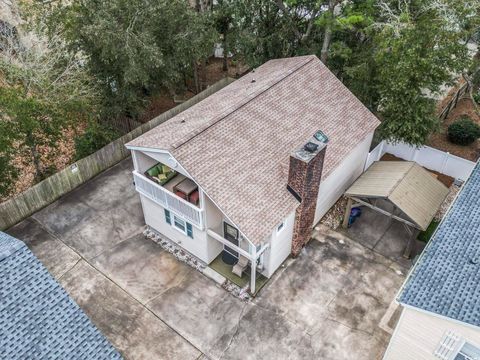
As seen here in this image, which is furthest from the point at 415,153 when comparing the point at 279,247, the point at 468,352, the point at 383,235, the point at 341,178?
the point at 468,352

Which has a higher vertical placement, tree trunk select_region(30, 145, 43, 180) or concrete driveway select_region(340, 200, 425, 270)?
tree trunk select_region(30, 145, 43, 180)

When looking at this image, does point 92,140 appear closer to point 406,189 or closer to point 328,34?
point 328,34

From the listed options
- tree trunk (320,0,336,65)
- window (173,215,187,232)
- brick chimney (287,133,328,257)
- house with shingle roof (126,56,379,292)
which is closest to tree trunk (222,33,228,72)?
tree trunk (320,0,336,65)

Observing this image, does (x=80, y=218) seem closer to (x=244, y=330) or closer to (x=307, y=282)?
(x=244, y=330)

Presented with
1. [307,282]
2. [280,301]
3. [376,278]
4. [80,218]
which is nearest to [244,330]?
[280,301]

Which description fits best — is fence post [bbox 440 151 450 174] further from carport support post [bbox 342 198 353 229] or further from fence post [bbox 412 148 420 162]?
carport support post [bbox 342 198 353 229]

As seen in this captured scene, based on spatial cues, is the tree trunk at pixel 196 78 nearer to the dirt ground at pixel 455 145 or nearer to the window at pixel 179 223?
the window at pixel 179 223
